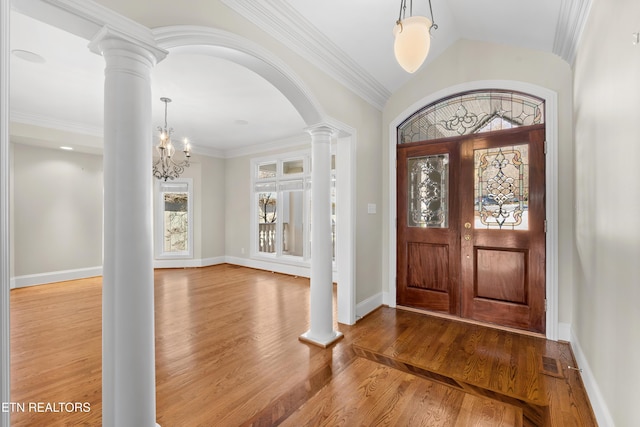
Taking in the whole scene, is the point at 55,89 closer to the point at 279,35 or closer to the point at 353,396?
the point at 279,35

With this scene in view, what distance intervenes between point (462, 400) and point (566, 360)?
1276mm

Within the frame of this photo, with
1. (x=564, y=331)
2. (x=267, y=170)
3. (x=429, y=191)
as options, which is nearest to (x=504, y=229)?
(x=429, y=191)

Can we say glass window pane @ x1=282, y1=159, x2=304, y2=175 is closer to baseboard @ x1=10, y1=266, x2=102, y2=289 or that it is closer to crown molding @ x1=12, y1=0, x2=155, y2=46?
baseboard @ x1=10, y1=266, x2=102, y2=289

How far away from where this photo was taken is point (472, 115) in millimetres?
3406

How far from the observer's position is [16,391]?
82.8 inches

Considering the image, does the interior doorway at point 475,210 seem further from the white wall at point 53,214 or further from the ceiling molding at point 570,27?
the white wall at point 53,214

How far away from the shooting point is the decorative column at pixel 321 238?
2.92m

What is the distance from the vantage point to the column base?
282 centimetres

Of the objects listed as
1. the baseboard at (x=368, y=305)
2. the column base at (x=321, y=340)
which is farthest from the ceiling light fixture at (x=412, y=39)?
the baseboard at (x=368, y=305)

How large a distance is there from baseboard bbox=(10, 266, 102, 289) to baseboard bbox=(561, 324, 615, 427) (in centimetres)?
752

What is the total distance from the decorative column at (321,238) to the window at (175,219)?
4.95 metres

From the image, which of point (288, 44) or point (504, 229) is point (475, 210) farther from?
point (288, 44)

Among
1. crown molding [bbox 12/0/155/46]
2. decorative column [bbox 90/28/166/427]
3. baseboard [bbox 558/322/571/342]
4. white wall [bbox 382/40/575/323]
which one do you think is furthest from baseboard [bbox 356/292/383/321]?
crown molding [bbox 12/0/155/46]

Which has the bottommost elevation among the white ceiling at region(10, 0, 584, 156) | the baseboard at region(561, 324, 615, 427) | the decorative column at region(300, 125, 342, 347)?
the baseboard at region(561, 324, 615, 427)
